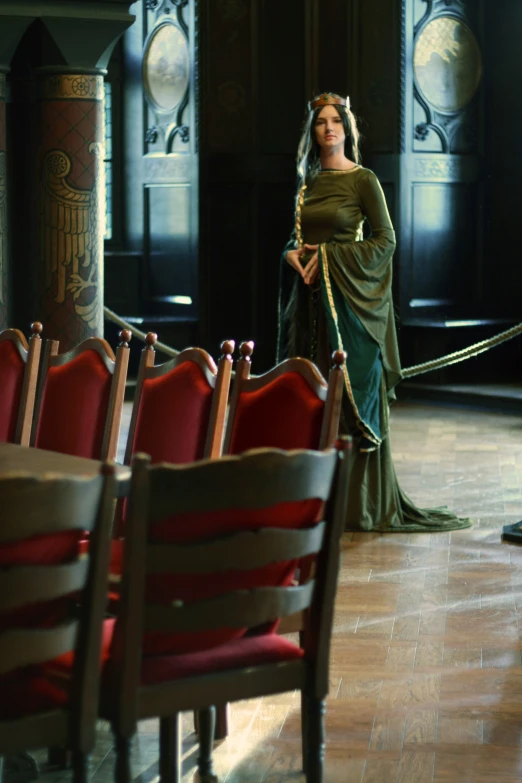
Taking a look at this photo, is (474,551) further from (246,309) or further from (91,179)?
(246,309)

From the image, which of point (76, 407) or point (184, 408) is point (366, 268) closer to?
point (76, 407)

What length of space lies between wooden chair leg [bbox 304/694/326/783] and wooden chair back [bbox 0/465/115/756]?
0.48 metres

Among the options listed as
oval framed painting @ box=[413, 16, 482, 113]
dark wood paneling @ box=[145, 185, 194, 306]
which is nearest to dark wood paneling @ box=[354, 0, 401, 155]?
oval framed painting @ box=[413, 16, 482, 113]

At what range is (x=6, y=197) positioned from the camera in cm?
614

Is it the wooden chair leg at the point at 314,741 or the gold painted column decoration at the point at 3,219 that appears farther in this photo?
the gold painted column decoration at the point at 3,219

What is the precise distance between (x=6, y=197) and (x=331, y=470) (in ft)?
13.1

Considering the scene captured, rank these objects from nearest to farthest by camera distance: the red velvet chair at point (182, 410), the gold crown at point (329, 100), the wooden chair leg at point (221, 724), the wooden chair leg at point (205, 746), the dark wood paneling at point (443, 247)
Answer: the wooden chair leg at point (205, 746) < the wooden chair leg at point (221, 724) < the red velvet chair at point (182, 410) < the gold crown at point (329, 100) < the dark wood paneling at point (443, 247)

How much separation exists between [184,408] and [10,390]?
0.77 metres

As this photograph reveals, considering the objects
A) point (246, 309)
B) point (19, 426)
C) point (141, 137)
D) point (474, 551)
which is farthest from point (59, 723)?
point (141, 137)

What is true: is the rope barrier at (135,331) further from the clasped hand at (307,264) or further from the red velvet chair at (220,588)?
the red velvet chair at (220,588)

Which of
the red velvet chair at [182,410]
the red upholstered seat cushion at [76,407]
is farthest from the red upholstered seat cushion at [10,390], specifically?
the red velvet chair at [182,410]

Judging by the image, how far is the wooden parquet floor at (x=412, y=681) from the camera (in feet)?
10.3

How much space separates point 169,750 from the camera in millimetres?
2688

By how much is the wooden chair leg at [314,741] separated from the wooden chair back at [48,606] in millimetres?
481
